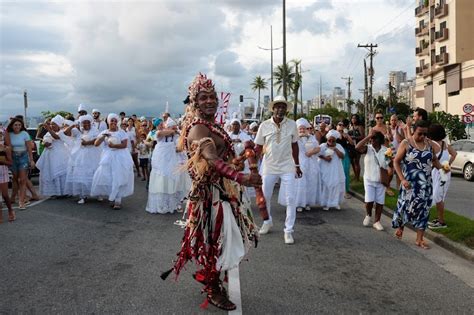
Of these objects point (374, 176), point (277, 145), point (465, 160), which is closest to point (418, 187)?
point (374, 176)

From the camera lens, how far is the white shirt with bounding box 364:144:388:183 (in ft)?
26.1

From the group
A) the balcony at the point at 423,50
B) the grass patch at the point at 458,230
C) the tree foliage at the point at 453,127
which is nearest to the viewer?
the grass patch at the point at 458,230

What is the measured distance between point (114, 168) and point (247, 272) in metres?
5.27

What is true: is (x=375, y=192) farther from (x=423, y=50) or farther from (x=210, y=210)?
(x=423, y=50)

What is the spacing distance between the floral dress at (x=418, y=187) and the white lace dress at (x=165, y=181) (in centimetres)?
435

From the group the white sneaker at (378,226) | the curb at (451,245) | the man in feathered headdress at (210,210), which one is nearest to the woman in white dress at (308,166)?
the white sneaker at (378,226)

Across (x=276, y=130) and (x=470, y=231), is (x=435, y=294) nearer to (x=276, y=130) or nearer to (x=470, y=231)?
(x=470, y=231)

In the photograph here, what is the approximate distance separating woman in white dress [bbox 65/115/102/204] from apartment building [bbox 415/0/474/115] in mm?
39676

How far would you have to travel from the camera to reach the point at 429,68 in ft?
177

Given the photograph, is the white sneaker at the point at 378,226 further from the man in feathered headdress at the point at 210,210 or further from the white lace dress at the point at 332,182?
the man in feathered headdress at the point at 210,210

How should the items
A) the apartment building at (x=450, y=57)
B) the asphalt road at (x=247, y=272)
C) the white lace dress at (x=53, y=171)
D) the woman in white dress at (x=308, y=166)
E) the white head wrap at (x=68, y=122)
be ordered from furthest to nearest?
the apartment building at (x=450, y=57), the white head wrap at (x=68, y=122), the white lace dress at (x=53, y=171), the woman in white dress at (x=308, y=166), the asphalt road at (x=247, y=272)

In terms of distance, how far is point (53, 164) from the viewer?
11117 millimetres

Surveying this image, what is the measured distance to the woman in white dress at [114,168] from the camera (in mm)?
9727

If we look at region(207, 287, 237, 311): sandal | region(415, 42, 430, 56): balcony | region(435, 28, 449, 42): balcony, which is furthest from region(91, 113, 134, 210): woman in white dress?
region(415, 42, 430, 56): balcony
